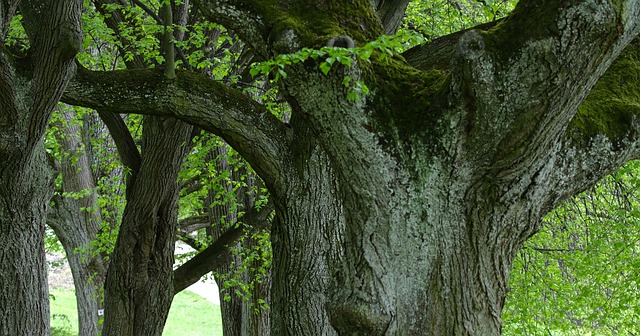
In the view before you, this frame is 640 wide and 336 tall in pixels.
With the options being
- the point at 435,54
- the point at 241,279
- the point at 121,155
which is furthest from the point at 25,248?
the point at 241,279

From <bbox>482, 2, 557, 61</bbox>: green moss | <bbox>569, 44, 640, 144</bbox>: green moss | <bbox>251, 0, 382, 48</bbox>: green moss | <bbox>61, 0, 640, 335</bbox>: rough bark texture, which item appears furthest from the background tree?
<bbox>482, 2, 557, 61</bbox>: green moss

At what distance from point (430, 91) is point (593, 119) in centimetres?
111

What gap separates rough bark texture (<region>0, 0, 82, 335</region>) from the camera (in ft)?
20.0

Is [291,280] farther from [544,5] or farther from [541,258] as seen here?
[541,258]


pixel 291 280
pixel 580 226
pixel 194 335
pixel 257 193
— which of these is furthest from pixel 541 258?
pixel 194 335

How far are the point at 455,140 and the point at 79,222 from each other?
996cm

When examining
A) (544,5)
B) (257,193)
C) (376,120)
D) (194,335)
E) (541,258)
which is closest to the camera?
(544,5)

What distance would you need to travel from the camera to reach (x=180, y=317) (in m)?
24.3

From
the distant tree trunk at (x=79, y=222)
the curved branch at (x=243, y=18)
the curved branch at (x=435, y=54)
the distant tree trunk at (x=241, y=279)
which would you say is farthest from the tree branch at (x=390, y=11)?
the distant tree trunk at (x=79, y=222)

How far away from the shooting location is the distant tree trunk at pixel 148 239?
8516mm

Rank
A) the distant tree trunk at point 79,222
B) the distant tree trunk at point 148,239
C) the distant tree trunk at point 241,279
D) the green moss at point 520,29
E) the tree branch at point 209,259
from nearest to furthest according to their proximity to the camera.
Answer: the green moss at point 520,29 < the distant tree trunk at point 148,239 < the tree branch at point 209,259 < the distant tree trunk at point 241,279 < the distant tree trunk at point 79,222

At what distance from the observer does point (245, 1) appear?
16.4 feet

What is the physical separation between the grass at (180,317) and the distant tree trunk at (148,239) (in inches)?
461

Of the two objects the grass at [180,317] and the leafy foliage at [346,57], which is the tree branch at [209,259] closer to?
the leafy foliage at [346,57]
